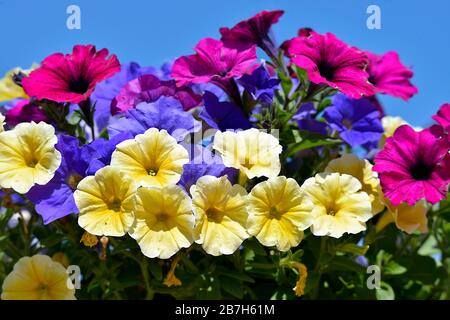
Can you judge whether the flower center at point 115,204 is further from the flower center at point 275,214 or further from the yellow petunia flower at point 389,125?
the yellow petunia flower at point 389,125

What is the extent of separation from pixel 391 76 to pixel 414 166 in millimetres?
365

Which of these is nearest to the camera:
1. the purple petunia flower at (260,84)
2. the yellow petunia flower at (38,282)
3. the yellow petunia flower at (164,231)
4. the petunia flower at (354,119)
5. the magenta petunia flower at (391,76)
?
the yellow petunia flower at (164,231)

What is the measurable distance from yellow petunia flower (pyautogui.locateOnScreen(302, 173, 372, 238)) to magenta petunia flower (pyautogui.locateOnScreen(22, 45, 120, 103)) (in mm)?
445

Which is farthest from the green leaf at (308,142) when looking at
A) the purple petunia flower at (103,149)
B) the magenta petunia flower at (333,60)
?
the purple petunia flower at (103,149)

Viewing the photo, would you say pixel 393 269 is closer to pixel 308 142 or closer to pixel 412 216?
pixel 412 216

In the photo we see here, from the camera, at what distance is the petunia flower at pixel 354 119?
148 cm

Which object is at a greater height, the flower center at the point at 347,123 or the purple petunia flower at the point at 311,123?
the purple petunia flower at the point at 311,123

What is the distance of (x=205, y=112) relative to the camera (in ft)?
4.44

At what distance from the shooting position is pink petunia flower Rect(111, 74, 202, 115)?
1.38 metres

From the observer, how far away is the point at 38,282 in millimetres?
1283

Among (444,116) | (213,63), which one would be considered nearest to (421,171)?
(444,116)

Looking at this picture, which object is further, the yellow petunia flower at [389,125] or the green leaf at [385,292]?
the yellow petunia flower at [389,125]
